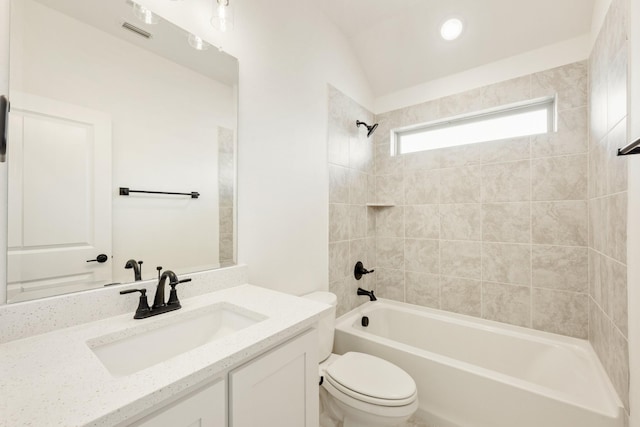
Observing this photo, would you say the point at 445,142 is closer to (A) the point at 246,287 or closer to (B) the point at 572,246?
(B) the point at 572,246

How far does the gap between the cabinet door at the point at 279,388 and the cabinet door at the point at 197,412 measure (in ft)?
0.11

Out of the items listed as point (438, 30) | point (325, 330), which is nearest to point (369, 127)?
point (438, 30)

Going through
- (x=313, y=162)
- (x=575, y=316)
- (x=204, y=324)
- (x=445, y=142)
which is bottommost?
(x=575, y=316)

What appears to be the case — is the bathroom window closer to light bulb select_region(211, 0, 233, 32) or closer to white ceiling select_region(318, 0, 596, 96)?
white ceiling select_region(318, 0, 596, 96)

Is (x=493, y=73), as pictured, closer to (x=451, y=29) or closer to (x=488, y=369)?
(x=451, y=29)

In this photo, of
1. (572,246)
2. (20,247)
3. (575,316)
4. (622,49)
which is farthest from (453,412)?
(20,247)

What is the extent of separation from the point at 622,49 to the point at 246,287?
78.1 inches

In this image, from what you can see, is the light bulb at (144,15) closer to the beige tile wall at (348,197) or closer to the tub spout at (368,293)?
the beige tile wall at (348,197)

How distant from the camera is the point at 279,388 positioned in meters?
0.83

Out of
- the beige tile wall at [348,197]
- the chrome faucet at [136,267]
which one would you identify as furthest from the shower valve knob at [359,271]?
the chrome faucet at [136,267]

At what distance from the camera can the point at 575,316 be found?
1734mm

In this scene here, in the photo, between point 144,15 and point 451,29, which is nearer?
point 144,15

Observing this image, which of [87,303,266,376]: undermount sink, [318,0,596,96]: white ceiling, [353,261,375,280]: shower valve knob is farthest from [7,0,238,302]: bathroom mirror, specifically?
[318,0,596,96]: white ceiling

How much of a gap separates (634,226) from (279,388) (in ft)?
4.82
